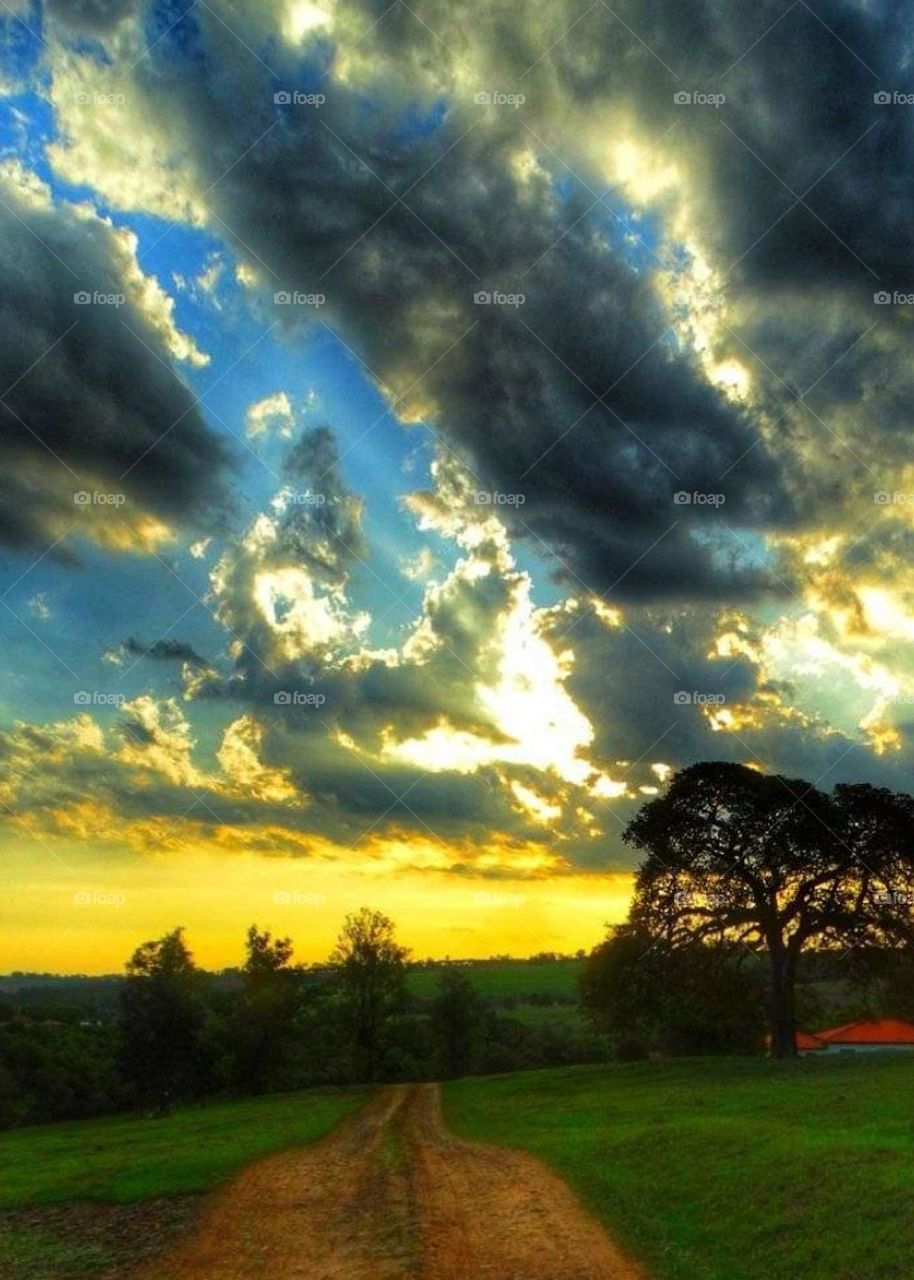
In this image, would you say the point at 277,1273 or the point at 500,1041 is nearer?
the point at 277,1273

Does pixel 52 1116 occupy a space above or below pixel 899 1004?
below

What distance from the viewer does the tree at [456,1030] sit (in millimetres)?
79062

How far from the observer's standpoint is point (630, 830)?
2181 inches

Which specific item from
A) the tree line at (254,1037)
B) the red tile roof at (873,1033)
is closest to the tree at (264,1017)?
the tree line at (254,1037)

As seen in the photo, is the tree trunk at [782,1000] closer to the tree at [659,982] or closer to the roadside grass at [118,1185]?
the tree at [659,982]

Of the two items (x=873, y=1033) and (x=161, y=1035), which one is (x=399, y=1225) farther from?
(x=873, y=1033)

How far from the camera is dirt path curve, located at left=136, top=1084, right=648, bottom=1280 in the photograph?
1725 cm

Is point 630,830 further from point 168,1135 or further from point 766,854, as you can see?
point 168,1135

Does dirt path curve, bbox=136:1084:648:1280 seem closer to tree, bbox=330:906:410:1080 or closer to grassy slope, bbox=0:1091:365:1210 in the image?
grassy slope, bbox=0:1091:365:1210

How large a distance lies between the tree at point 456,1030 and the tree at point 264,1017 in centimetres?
1223

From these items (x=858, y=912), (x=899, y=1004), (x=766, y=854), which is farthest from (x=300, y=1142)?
(x=899, y=1004)

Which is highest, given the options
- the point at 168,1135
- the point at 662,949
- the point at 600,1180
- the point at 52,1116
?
the point at 662,949

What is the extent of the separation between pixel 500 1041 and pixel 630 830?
48.3m

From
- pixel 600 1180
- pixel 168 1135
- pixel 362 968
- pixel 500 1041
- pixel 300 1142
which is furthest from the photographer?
pixel 500 1041
